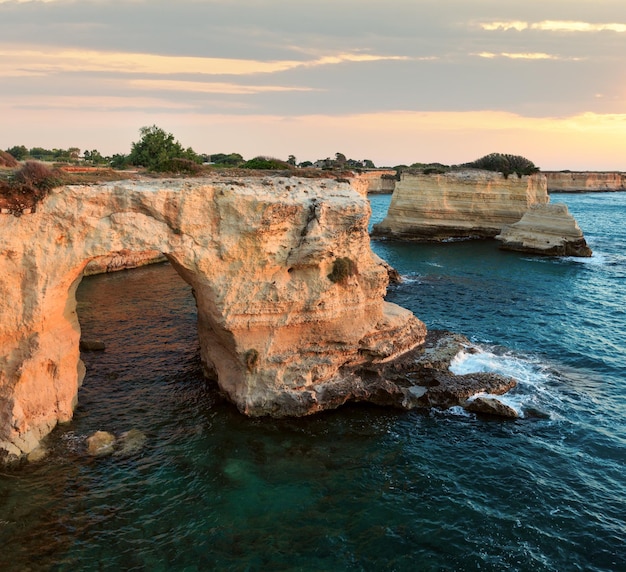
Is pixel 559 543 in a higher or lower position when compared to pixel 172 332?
lower

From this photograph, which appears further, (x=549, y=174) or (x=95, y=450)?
(x=549, y=174)

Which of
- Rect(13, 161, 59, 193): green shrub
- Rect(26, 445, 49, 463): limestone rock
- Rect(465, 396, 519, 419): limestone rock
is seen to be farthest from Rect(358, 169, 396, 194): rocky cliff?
Rect(26, 445, 49, 463): limestone rock

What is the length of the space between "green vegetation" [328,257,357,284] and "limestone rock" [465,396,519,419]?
715 centimetres

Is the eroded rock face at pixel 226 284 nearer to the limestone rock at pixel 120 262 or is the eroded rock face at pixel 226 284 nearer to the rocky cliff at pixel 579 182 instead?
the limestone rock at pixel 120 262

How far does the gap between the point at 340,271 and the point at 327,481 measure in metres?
8.25

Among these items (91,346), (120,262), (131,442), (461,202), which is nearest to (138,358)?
(91,346)

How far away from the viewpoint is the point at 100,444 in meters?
17.4

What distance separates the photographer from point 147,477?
16.0m

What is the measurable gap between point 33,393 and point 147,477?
17.0 ft

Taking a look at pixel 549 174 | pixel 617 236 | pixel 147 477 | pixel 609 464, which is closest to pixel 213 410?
pixel 147 477

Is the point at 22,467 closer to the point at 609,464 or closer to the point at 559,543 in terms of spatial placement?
the point at 559,543

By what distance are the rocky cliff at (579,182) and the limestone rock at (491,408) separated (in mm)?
158704

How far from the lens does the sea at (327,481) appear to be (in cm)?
1334

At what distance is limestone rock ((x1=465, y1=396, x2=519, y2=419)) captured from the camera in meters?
20.0
